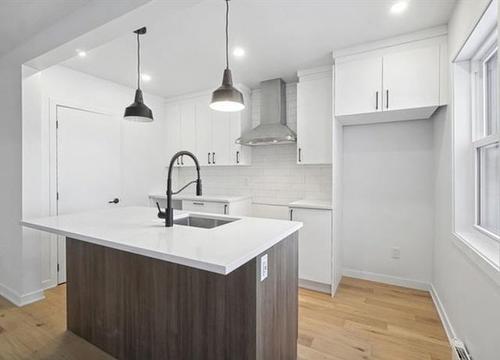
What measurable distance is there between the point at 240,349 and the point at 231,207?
2.35 metres

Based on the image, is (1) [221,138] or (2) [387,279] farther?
(1) [221,138]

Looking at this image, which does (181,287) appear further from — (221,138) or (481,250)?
(221,138)

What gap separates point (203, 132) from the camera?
421cm

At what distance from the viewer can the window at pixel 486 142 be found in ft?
5.80

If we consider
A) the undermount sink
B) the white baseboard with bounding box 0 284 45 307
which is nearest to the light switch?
the undermount sink

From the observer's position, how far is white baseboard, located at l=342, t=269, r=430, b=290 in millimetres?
3008

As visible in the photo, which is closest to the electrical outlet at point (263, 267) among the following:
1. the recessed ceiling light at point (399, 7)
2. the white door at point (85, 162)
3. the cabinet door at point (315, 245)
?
the cabinet door at point (315, 245)

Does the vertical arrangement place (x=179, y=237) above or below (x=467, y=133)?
below

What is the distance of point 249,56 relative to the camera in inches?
116

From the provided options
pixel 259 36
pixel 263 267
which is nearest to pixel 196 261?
pixel 263 267

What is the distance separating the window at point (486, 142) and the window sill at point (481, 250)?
6cm

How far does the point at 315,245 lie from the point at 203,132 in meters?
2.44

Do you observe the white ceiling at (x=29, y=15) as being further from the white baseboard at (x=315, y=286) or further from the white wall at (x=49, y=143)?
the white baseboard at (x=315, y=286)

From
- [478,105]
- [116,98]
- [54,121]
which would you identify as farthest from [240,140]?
[478,105]
